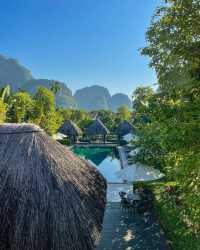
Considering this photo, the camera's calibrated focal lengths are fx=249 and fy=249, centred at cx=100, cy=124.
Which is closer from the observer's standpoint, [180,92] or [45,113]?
[180,92]

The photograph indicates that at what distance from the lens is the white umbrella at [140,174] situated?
1220 centimetres

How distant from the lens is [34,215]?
4.96m

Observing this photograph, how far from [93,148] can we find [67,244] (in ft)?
93.2

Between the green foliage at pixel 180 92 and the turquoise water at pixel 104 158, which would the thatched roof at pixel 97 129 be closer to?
the turquoise water at pixel 104 158

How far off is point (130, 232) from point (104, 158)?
18.5 metres

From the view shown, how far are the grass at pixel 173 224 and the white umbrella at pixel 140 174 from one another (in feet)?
2.81

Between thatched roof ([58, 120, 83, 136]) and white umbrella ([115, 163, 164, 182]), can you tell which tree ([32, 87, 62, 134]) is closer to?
thatched roof ([58, 120, 83, 136])

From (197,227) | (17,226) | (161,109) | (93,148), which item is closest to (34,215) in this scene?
(17,226)

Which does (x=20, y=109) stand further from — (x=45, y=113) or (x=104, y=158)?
(x=104, y=158)

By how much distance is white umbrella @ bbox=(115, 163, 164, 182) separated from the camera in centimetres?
1220

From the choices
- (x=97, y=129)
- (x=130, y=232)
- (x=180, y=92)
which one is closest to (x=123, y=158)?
(x=97, y=129)

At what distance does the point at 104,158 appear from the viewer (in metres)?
27.9

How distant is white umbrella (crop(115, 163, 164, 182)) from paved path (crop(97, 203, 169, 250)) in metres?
1.59

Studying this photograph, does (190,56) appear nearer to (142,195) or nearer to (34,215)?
(34,215)
